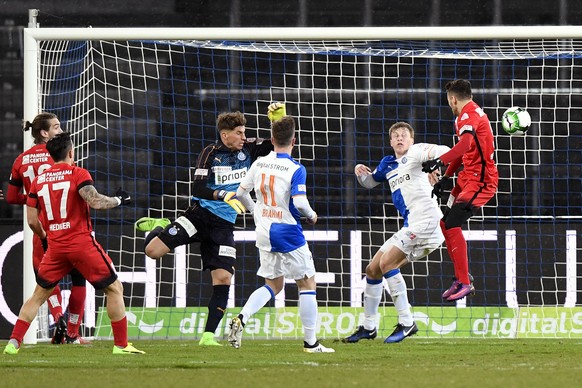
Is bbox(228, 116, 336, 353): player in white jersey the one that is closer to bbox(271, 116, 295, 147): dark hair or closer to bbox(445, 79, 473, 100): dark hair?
bbox(271, 116, 295, 147): dark hair

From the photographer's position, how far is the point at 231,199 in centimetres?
933

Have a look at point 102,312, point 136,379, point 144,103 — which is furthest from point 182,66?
point 136,379

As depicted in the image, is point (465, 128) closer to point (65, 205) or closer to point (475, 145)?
point (475, 145)

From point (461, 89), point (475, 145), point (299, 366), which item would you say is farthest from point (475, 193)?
point (299, 366)

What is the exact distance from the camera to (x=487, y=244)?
11883 millimetres

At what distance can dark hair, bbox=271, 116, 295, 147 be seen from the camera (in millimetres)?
8703

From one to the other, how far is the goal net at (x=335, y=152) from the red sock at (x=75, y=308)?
94cm

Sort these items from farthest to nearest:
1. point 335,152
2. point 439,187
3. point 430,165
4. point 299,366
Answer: point 335,152
point 439,187
point 430,165
point 299,366

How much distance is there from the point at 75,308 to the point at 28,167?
1166 mm

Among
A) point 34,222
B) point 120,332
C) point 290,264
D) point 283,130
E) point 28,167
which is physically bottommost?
point 120,332

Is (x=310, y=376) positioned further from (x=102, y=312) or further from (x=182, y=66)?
(x=182, y=66)

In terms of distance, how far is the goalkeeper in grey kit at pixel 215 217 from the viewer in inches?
381

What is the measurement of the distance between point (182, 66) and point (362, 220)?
2.59 metres

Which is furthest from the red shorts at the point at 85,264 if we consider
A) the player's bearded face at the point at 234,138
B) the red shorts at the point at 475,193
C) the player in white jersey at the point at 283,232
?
the red shorts at the point at 475,193
